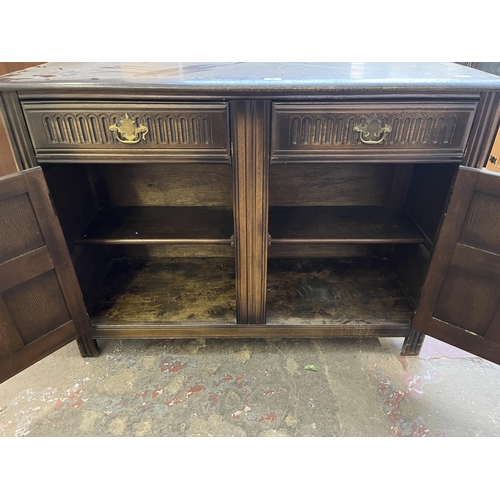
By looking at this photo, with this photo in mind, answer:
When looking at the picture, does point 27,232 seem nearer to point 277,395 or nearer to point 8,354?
point 8,354

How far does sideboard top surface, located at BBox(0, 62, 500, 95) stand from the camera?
1065 mm

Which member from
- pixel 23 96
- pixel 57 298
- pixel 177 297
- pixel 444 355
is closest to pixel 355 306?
pixel 444 355

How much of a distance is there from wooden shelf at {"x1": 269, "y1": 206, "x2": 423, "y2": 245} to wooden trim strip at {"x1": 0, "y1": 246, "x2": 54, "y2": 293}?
800 mm

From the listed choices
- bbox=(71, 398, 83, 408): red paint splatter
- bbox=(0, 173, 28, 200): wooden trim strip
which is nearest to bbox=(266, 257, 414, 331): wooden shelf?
bbox=(71, 398, 83, 408): red paint splatter

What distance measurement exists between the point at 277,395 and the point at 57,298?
883 mm

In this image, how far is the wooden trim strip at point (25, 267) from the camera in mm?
1143

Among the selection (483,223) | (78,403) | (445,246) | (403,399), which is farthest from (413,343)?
(78,403)

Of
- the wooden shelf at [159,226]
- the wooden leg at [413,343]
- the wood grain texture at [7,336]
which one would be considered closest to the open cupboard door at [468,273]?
the wooden leg at [413,343]

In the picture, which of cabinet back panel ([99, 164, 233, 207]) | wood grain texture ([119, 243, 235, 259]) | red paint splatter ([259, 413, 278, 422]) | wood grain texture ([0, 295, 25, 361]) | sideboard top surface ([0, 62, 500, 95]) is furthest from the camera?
wood grain texture ([119, 243, 235, 259])

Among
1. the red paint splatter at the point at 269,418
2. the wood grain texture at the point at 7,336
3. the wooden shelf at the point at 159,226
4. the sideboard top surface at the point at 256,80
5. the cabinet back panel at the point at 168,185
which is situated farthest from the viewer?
the cabinet back panel at the point at 168,185

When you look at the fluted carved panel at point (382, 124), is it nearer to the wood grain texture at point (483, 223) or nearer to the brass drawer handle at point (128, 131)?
the wood grain texture at point (483, 223)

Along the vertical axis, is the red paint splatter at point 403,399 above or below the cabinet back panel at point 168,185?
below

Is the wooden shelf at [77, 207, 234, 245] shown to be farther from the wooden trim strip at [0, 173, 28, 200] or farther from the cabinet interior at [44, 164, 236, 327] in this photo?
the wooden trim strip at [0, 173, 28, 200]

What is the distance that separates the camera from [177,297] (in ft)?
5.49
